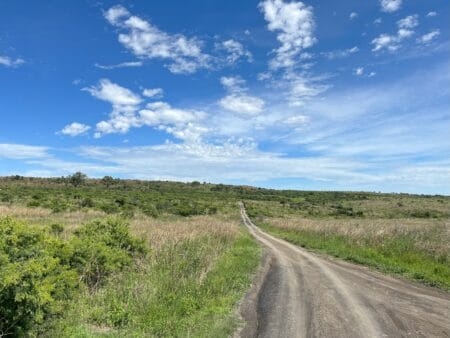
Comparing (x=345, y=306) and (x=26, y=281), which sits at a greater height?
(x=26, y=281)

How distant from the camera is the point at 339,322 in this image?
888 cm

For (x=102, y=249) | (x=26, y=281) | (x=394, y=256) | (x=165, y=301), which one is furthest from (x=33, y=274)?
(x=394, y=256)

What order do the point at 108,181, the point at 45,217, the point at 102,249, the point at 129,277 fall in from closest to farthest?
1. the point at 102,249
2. the point at 129,277
3. the point at 45,217
4. the point at 108,181

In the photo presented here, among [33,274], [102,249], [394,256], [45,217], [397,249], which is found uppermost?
[33,274]

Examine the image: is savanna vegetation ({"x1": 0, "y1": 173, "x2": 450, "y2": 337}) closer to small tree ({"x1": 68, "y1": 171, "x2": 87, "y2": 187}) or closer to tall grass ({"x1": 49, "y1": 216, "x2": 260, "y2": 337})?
tall grass ({"x1": 49, "y1": 216, "x2": 260, "y2": 337})

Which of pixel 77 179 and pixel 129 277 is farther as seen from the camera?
pixel 77 179

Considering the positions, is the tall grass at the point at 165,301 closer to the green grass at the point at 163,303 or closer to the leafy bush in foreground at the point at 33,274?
the green grass at the point at 163,303

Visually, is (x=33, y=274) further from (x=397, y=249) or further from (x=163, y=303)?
(x=397, y=249)

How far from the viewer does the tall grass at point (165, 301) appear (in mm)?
8023

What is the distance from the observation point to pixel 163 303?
31.1 feet

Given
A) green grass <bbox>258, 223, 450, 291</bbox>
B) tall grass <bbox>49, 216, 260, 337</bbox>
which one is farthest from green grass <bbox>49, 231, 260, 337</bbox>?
green grass <bbox>258, 223, 450, 291</bbox>

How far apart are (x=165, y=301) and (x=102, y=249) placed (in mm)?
3174

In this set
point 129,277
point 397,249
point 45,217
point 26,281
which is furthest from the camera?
point 45,217

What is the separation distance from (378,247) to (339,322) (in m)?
13.7
